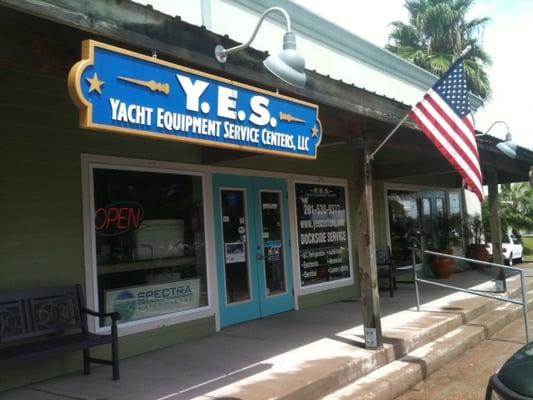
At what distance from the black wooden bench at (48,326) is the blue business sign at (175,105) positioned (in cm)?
223

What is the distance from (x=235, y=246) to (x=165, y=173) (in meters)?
1.64

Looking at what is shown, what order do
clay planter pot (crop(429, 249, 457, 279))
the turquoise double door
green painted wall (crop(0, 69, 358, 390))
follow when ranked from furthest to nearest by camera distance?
clay planter pot (crop(429, 249, 457, 279))
the turquoise double door
green painted wall (crop(0, 69, 358, 390))

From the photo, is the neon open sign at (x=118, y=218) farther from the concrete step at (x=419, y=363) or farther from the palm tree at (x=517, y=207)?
the palm tree at (x=517, y=207)

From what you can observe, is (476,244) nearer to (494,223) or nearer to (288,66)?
(494,223)

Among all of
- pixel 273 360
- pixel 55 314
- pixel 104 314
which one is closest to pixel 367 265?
pixel 273 360

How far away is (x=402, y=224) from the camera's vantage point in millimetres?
12781

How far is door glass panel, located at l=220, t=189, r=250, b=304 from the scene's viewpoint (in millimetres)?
7688

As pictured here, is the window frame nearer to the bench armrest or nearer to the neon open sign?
the neon open sign

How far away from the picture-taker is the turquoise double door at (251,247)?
7.61m

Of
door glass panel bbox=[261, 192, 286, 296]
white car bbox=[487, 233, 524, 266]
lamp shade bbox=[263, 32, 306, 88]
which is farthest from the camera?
white car bbox=[487, 233, 524, 266]

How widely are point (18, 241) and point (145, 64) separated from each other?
8.85 feet

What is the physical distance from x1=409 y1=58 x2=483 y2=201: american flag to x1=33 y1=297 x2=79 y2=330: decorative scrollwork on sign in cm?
404

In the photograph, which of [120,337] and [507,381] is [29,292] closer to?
[120,337]

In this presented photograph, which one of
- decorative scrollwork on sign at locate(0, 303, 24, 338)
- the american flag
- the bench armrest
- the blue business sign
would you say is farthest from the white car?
decorative scrollwork on sign at locate(0, 303, 24, 338)
